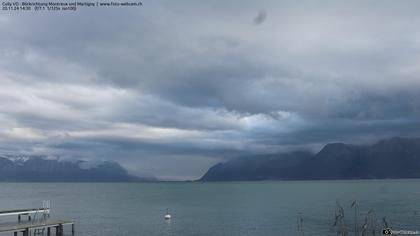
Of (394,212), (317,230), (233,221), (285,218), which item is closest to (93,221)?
(233,221)

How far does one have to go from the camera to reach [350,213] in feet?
499

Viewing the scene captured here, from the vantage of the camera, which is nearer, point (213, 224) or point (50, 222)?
point (50, 222)

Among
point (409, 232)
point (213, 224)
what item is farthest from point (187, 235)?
point (409, 232)

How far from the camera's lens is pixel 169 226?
12712 cm

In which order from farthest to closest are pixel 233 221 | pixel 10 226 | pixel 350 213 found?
1. pixel 350 213
2. pixel 233 221
3. pixel 10 226

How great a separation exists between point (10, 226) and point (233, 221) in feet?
198

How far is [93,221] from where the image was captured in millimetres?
141500

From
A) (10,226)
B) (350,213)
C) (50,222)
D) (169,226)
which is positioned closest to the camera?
(10,226)

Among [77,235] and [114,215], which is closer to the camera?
[77,235]

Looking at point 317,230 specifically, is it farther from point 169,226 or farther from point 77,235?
point 77,235

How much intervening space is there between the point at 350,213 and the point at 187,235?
63.5 metres

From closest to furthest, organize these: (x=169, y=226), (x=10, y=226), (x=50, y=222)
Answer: (x=10, y=226)
(x=50, y=222)
(x=169, y=226)

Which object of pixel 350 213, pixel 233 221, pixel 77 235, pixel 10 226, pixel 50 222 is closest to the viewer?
pixel 10 226

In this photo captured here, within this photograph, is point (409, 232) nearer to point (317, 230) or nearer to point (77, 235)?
point (317, 230)
